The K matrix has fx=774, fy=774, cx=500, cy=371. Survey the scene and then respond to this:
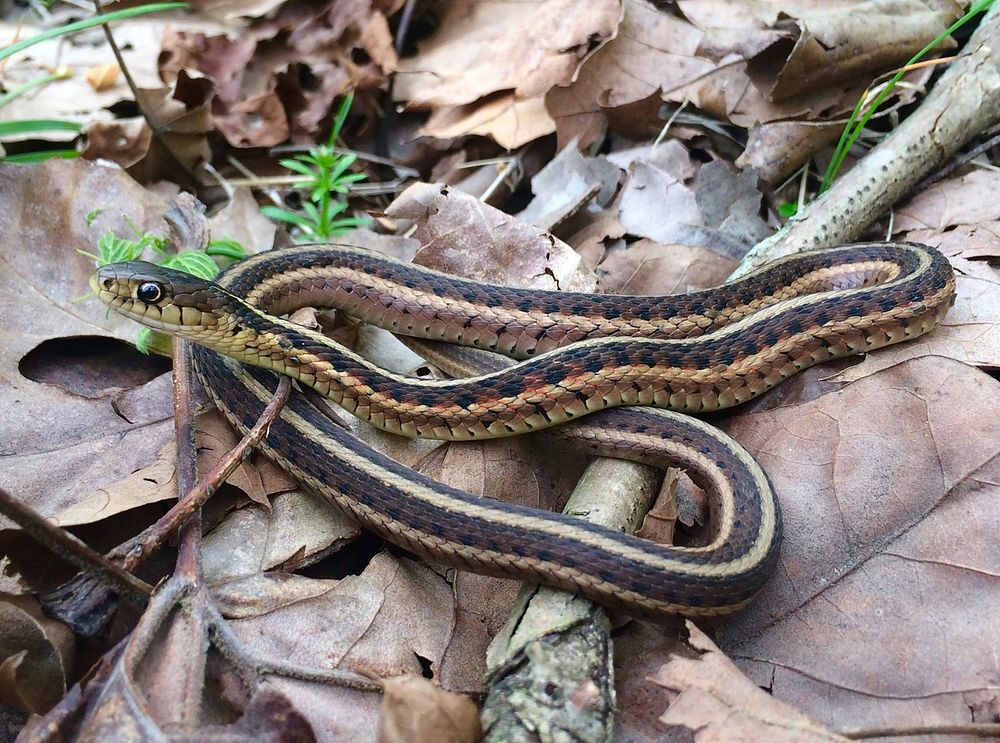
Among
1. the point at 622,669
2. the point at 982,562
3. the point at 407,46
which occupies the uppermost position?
the point at 407,46

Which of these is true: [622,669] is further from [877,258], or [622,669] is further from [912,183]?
[912,183]

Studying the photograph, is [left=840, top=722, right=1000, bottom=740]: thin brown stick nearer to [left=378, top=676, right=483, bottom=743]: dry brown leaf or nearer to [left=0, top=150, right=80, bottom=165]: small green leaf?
[left=378, top=676, right=483, bottom=743]: dry brown leaf

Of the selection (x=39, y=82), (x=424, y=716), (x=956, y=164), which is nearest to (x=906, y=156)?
(x=956, y=164)

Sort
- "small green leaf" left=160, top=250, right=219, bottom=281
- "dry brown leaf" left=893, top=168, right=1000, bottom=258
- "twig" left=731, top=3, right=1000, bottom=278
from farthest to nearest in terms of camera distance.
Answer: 1. "twig" left=731, top=3, right=1000, bottom=278
2. "dry brown leaf" left=893, top=168, right=1000, bottom=258
3. "small green leaf" left=160, top=250, right=219, bottom=281

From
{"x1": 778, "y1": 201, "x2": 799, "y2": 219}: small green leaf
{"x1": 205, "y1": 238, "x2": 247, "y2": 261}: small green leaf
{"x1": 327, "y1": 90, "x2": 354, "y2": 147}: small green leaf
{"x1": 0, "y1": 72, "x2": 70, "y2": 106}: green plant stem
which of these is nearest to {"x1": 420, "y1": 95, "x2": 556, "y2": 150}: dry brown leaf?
{"x1": 327, "y1": 90, "x2": 354, "y2": 147}: small green leaf

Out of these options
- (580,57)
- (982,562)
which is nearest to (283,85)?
(580,57)

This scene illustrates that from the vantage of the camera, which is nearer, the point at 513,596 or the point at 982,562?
the point at 982,562
